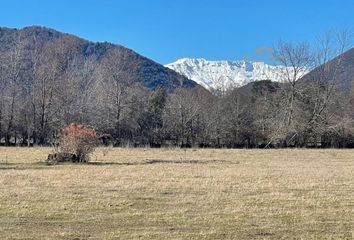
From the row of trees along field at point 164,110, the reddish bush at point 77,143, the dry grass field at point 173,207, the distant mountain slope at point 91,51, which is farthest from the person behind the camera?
the distant mountain slope at point 91,51

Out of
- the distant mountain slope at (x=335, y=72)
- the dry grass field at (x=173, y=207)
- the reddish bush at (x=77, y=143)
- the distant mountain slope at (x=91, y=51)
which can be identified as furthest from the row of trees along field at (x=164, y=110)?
the dry grass field at (x=173, y=207)

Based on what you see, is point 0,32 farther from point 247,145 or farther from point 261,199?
point 261,199

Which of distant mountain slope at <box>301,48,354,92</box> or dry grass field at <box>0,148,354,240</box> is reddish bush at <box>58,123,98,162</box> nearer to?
dry grass field at <box>0,148,354,240</box>

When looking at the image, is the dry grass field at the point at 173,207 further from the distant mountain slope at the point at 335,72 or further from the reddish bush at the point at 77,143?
the distant mountain slope at the point at 335,72

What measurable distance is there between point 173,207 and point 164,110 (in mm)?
49462

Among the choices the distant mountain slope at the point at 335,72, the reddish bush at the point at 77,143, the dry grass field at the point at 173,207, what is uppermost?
the distant mountain slope at the point at 335,72

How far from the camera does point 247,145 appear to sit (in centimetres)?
5744

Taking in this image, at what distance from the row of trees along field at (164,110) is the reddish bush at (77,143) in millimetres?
25183

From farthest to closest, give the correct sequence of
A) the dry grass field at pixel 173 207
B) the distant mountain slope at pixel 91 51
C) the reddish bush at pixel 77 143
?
the distant mountain slope at pixel 91 51
the reddish bush at pixel 77 143
the dry grass field at pixel 173 207

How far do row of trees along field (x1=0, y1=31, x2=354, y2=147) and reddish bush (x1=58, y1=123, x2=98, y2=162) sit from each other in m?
25.2

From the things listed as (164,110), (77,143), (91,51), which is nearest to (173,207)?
(77,143)

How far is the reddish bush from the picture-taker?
2838 cm

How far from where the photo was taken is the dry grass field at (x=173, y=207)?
9.09m

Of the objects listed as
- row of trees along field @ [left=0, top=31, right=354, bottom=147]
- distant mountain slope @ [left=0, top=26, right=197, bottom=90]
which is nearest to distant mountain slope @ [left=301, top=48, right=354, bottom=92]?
row of trees along field @ [left=0, top=31, right=354, bottom=147]
